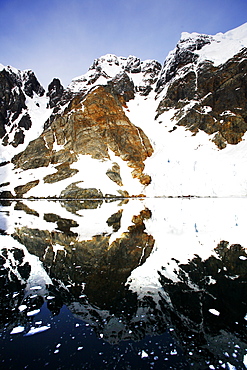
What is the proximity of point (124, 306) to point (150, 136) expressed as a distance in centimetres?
6683

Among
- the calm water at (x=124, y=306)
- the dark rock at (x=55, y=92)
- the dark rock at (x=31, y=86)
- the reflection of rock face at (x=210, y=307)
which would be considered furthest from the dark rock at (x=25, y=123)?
the reflection of rock face at (x=210, y=307)

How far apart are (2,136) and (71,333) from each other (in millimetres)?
102984

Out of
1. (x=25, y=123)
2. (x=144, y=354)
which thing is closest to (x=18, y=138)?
(x=25, y=123)

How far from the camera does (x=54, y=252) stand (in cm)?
798

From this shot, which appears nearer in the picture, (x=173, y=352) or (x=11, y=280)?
(x=173, y=352)

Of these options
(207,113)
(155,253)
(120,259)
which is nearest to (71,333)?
(120,259)

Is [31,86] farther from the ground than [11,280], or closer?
farther from the ground

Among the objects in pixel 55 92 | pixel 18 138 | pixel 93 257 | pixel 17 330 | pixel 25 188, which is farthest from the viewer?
pixel 55 92

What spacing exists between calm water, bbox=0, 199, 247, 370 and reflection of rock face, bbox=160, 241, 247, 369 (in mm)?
17

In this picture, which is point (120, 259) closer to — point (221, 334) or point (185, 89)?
point (221, 334)

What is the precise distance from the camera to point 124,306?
14.3ft

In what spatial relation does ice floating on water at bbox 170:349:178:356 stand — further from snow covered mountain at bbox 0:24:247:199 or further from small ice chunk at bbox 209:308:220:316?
snow covered mountain at bbox 0:24:247:199

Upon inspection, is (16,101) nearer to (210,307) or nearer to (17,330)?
(17,330)

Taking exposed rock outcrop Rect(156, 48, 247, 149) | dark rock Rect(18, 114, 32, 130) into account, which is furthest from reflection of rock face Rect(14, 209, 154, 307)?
dark rock Rect(18, 114, 32, 130)
